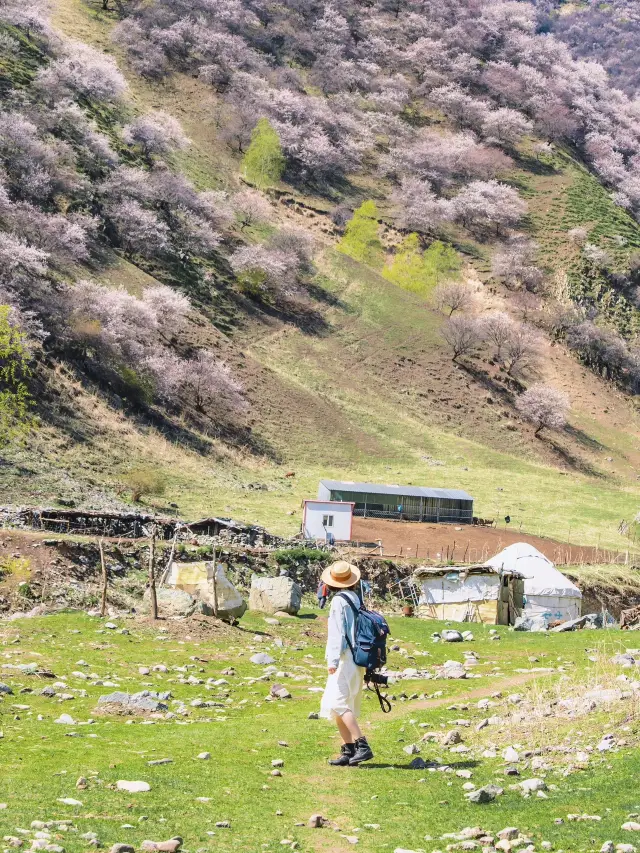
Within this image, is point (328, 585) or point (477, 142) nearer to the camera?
point (328, 585)

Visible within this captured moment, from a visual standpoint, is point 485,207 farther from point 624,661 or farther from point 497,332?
point 624,661

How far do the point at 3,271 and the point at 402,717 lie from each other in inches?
2312

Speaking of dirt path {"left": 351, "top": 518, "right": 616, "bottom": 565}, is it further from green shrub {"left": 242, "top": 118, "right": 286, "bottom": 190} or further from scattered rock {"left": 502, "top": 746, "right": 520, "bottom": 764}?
green shrub {"left": 242, "top": 118, "right": 286, "bottom": 190}

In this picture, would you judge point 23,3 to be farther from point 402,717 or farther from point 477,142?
point 402,717

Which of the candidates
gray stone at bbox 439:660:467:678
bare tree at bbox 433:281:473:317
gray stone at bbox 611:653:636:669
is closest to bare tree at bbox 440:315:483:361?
bare tree at bbox 433:281:473:317

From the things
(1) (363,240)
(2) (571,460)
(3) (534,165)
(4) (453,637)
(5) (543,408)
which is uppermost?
(3) (534,165)

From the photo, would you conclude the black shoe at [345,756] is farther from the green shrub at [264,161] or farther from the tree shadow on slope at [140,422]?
the green shrub at [264,161]

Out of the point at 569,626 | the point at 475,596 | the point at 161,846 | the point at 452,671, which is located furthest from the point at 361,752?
the point at 475,596

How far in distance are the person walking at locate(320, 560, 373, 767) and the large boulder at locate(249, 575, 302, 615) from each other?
67.2ft

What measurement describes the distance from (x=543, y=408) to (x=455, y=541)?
4049cm

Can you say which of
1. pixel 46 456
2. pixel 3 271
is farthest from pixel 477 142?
pixel 46 456

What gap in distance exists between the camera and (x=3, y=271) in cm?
6762

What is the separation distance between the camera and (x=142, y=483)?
52.2m

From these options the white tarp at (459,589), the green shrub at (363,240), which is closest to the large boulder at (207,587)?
the white tarp at (459,589)
